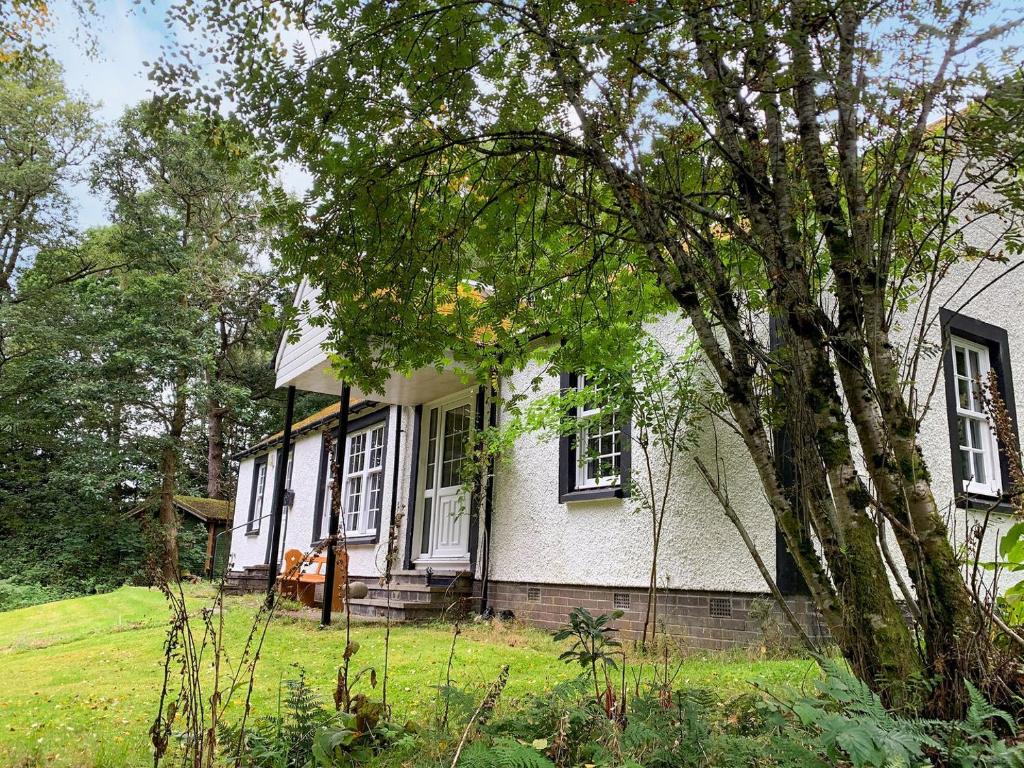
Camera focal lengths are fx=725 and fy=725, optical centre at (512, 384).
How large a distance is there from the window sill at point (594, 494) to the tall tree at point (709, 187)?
3.09m

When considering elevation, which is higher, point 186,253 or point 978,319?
point 186,253

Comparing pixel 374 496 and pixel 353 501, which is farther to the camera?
pixel 353 501

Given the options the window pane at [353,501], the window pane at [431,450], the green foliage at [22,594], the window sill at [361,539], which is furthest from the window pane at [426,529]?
the green foliage at [22,594]

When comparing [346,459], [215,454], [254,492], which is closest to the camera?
[346,459]

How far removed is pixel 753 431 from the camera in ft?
10.2

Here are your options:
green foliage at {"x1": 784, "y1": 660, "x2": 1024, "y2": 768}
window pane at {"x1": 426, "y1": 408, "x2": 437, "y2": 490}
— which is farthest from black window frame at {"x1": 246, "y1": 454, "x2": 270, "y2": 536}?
green foliage at {"x1": 784, "y1": 660, "x2": 1024, "y2": 768}

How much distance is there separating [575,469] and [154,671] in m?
4.74

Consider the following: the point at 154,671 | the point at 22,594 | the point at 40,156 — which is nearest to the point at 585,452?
the point at 154,671

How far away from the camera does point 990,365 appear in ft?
26.1

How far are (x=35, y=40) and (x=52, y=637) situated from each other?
7324mm

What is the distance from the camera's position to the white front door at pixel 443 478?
11.0 metres

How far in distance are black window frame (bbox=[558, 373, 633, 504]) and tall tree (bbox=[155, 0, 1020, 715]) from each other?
115 inches

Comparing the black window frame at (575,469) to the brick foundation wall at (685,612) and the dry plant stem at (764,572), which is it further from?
the dry plant stem at (764,572)

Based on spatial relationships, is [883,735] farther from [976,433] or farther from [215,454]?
[215,454]
